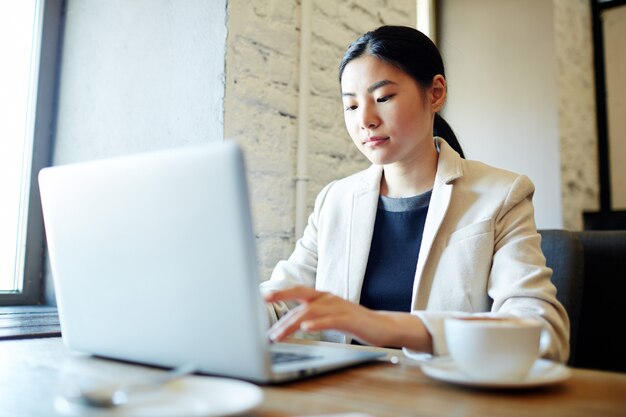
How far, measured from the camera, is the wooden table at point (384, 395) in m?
0.56

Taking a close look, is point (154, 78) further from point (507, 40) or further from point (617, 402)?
point (507, 40)

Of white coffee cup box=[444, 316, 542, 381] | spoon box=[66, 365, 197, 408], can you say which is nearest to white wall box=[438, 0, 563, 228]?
white coffee cup box=[444, 316, 542, 381]

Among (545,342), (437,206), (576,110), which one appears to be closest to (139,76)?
(437,206)

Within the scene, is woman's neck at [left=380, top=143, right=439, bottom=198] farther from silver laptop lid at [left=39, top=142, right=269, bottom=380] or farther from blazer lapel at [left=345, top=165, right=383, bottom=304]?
silver laptop lid at [left=39, top=142, right=269, bottom=380]

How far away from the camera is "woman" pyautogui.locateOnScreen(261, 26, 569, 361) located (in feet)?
3.89

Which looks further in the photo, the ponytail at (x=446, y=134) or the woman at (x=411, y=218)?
the ponytail at (x=446, y=134)

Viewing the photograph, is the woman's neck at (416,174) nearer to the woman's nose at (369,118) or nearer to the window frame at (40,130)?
the woman's nose at (369,118)

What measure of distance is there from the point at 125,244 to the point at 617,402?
0.56 metres

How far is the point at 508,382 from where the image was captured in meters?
0.63

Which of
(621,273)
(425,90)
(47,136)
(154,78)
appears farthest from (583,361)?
(47,136)

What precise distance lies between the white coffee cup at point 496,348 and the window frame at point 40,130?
165 cm

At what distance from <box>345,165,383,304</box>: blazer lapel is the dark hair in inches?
10.3

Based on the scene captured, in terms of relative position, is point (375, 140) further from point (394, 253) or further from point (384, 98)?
point (394, 253)

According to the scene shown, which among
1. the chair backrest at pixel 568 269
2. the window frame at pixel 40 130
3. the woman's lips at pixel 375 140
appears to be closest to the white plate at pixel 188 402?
the woman's lips at pixel 375 140
